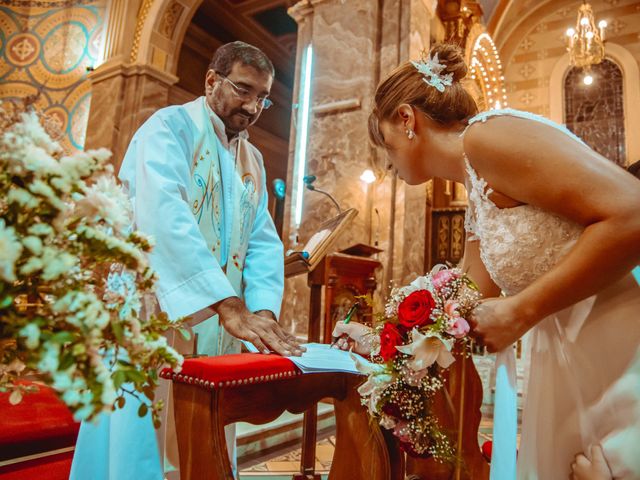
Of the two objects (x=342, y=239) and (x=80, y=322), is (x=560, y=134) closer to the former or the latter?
(x=80, y=322)

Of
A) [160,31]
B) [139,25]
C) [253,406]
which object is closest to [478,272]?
[253,406]

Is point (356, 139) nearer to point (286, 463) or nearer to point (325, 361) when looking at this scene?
point (286, 463)

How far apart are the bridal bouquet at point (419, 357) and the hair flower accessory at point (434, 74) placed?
67cm

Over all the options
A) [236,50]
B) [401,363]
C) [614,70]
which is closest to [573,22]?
[614,70]

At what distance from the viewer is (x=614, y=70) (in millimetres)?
11672

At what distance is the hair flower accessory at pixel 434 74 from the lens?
162 centimetres

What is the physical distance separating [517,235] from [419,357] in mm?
506

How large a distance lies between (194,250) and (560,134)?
123 cm

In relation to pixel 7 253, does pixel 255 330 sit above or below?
below

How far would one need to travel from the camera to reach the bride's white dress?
4.25 ft

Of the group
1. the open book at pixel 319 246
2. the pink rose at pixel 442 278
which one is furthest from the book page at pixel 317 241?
the pink rose at pixel 442 278

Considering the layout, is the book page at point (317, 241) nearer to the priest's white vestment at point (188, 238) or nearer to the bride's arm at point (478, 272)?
the priest's white vestment at point (188, 238)

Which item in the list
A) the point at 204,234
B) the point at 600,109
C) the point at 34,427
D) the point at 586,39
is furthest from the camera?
the point at 600,109

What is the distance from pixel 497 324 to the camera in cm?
127
